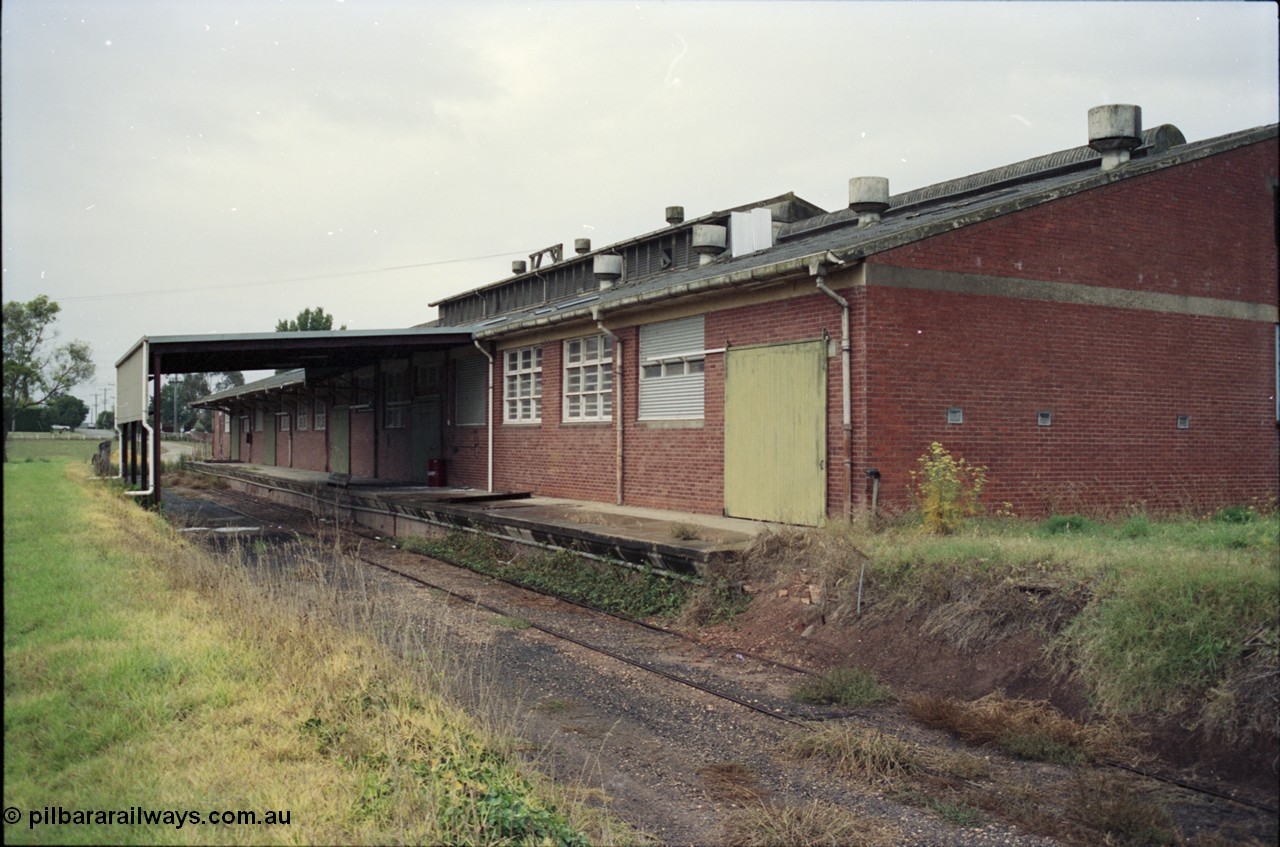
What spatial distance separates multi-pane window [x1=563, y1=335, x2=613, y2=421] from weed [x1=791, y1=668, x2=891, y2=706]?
32.4ft

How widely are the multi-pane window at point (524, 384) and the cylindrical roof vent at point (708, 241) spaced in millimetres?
3629

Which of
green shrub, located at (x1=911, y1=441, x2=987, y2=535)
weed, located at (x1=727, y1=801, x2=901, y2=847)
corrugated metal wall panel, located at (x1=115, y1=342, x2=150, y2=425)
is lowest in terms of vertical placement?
weed, located at (x1=727, y1=801, x2=901, y2=847)

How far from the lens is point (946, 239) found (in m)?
12.4

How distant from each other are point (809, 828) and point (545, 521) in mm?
9733

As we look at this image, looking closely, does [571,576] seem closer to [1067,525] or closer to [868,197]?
[1067,525]

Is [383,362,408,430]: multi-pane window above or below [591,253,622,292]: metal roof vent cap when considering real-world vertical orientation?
below

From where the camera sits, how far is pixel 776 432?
13.0 metres

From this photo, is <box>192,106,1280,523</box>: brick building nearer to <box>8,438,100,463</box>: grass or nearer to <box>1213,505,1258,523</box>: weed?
<box>1213,505,1258,523</box>: weed

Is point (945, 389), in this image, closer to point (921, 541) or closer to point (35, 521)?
point (921, 541)

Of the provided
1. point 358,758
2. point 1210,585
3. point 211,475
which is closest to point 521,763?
point 358,758

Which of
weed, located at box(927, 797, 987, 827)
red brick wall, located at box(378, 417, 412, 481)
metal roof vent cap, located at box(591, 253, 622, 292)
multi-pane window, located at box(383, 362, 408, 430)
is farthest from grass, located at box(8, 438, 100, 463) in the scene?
weed, located at box(927, 797, 987, 827)

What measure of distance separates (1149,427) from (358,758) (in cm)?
1245

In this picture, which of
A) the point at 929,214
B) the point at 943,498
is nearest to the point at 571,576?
the point at 943,498

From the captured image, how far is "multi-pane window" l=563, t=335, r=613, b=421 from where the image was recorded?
1739 cm
